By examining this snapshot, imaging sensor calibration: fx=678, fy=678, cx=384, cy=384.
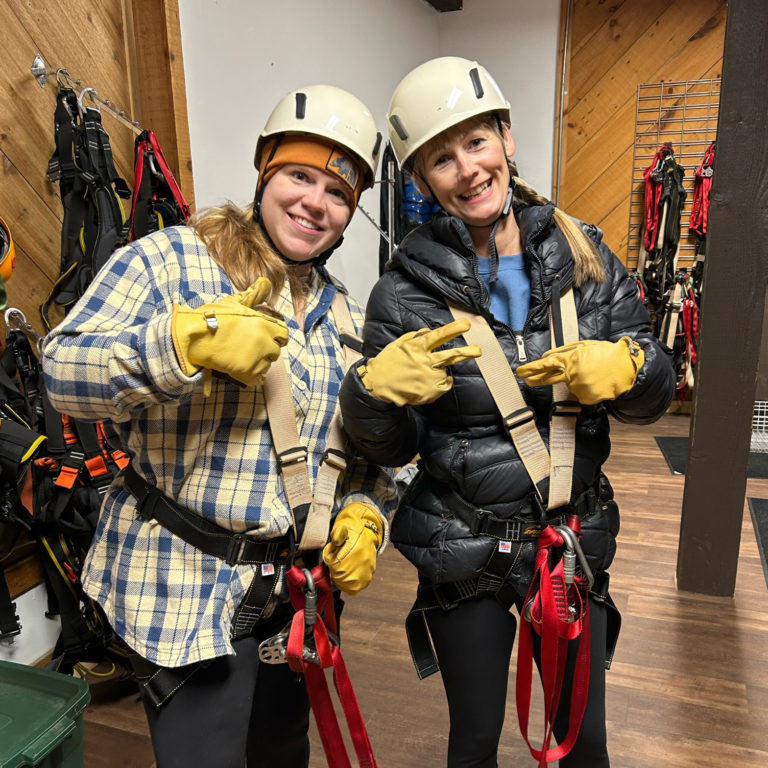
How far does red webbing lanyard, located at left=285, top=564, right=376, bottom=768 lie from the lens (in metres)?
1.18

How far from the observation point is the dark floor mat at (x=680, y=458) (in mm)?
3914

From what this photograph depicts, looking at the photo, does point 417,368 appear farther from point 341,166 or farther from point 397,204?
point 397,204

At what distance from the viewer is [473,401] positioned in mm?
1200

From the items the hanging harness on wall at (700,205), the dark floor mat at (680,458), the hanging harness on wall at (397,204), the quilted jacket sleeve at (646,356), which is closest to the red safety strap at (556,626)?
the quilted jacket sleeve at (646,356)

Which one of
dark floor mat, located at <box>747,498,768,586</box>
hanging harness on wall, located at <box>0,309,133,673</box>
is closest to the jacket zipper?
hanging harness on wall, located at <box>0,309,133,673</box>

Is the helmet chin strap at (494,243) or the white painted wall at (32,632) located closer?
the helmet chin strap at (494,243)

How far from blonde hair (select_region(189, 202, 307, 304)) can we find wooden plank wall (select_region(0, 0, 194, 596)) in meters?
1.11

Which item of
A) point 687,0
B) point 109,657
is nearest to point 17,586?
point 109,657

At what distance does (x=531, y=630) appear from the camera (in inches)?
51.3

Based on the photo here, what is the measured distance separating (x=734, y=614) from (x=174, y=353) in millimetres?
2373

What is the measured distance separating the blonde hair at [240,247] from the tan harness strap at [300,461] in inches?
5.9

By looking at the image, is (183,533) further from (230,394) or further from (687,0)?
(687,0)

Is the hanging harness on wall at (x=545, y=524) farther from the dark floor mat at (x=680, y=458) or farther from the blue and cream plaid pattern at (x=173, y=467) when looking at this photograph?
the dark floor mat at (x=680, y=458)

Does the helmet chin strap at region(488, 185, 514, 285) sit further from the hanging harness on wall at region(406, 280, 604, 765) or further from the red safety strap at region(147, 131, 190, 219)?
the red safety strap at region(147, 131, 190, 219)
